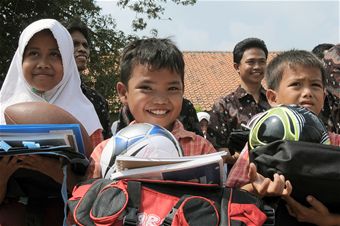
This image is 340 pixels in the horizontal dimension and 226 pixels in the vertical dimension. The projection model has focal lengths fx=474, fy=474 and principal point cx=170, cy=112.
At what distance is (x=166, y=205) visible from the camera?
192 centimetres

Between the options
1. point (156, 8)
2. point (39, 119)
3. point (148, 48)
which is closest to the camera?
point (39, 119)

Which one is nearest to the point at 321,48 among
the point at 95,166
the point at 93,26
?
the point at 95,166

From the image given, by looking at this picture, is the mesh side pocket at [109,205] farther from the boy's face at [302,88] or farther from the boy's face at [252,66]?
the boy's face at [252,66]

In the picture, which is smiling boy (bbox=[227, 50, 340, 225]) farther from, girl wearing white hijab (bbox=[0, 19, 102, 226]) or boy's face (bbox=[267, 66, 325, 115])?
girl wearing white hijab (bbox=[0, 19, 102, 226])

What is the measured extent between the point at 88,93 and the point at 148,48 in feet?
5.68

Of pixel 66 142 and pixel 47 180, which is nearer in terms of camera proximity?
pixel 66 142

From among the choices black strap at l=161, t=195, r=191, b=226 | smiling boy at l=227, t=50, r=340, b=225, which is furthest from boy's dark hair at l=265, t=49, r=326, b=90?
black strap at l=161, t=195, r=191, b=226

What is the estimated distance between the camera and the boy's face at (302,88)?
8.87ft

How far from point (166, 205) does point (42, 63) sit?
1446 mm

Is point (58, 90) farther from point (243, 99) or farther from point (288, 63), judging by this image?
point (243, 99)

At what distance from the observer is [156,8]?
1430cm

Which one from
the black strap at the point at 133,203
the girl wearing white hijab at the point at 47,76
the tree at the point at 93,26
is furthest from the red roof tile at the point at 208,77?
A: the black strap at the point at 133,203

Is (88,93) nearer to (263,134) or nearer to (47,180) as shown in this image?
(47,180)

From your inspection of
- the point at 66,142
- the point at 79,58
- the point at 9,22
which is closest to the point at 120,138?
the point at 66,142
